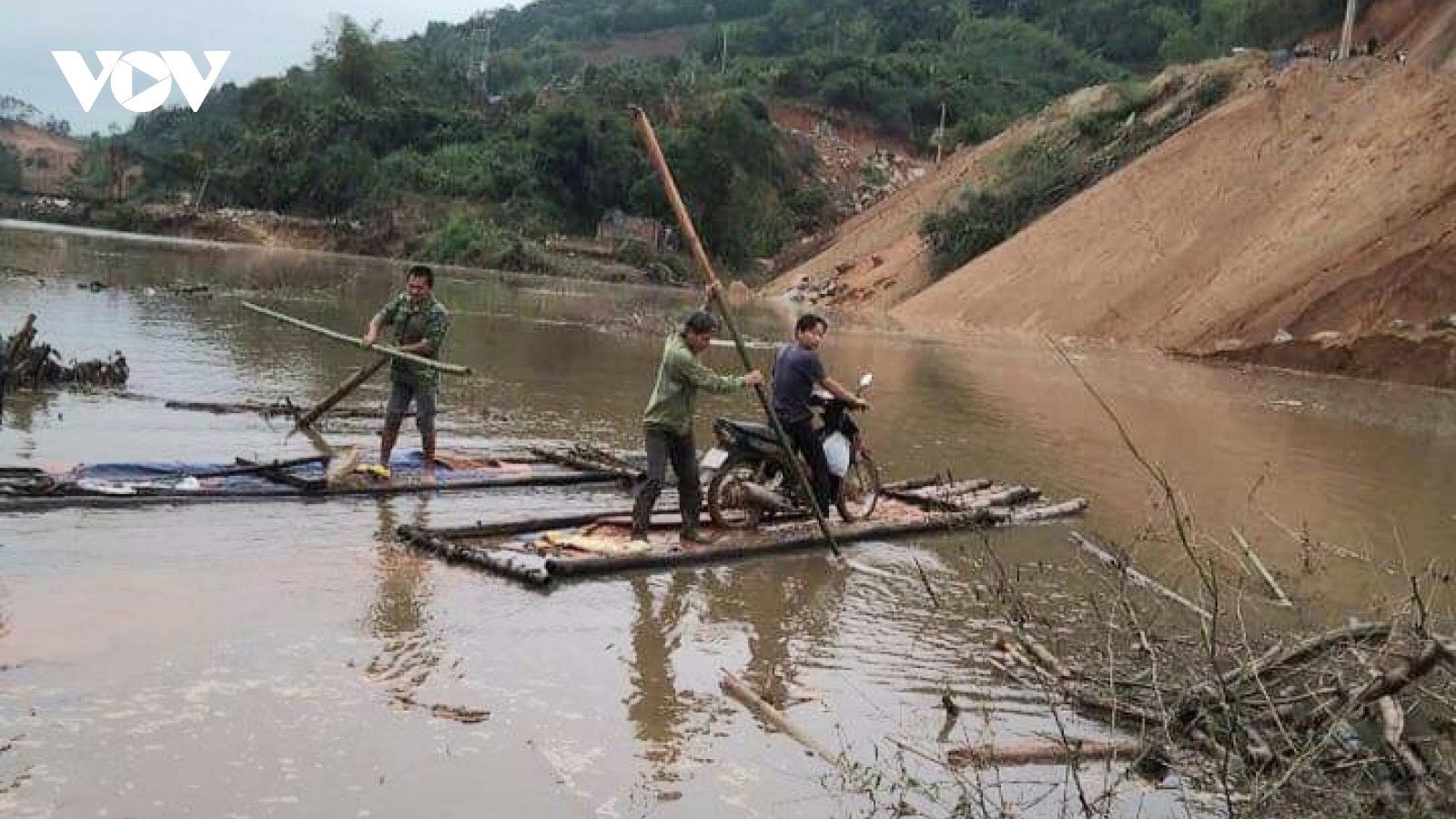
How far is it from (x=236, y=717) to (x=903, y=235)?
53.1 metres

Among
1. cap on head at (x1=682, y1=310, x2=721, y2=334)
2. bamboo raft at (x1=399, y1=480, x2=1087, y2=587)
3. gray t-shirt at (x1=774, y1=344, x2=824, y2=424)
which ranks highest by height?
cap on head at (x1=682, y1=310, x2=721, y2=334)

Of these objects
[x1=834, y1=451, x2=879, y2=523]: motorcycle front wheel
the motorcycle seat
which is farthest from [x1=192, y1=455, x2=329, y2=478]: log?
[x1=834, y1=451, x2=879, y2=523]: motorcycle front wheel

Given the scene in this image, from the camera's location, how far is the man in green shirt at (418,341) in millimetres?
10344

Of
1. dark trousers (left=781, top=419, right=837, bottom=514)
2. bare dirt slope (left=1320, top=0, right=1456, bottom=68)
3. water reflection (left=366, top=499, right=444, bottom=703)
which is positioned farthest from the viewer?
bare dirt slope (left=1320, top=0, right=1456, bottom=68)

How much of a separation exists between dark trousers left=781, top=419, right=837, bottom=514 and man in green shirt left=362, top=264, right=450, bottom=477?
306 centimetres

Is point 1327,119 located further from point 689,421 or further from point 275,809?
point 275,809

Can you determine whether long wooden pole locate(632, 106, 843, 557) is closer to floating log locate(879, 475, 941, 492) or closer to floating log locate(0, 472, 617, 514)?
floating log locate(879, 475, 941, 492)

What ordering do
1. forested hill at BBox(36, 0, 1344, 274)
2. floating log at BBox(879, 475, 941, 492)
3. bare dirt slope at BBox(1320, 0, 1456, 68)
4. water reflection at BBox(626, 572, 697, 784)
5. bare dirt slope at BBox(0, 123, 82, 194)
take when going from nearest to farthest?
water reflection at BBox(626, 572, 697, 784) < floating log at BBox(879, 475, 941, 492) < bare dirt slope at BBox(1320, 0, 1456, 68) < forested hill at BBox(36, 0, 1344, 274) < bare dirt slope at BBox(0, 123, 82, 194)

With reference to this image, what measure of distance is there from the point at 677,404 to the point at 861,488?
2.69m

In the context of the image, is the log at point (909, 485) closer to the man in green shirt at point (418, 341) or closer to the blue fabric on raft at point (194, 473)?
the blue fabric on raft at point (194, 473)

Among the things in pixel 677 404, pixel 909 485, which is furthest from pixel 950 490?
pixel 677 404

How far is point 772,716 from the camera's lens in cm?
569

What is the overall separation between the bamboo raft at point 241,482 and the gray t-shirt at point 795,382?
2.12m

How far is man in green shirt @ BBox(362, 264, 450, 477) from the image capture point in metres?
10.3
